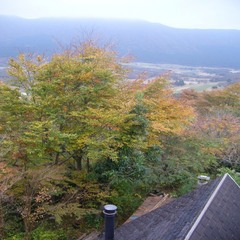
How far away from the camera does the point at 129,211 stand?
15195mm

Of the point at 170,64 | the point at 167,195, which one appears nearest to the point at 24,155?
the point at 167,195

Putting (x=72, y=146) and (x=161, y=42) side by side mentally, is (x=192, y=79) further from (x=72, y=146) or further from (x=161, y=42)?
(x=72, y=146)

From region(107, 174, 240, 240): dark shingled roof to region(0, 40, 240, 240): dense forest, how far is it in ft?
12.1

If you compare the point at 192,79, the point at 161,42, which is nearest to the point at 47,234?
the point at 192,79

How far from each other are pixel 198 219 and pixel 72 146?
651 centimetres

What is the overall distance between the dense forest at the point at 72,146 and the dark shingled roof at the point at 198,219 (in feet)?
12.1

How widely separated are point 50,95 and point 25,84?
1328 mm

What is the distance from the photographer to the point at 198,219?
24.1ft

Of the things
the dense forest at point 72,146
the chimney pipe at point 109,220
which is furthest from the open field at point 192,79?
the chimney pipe at point 109,220

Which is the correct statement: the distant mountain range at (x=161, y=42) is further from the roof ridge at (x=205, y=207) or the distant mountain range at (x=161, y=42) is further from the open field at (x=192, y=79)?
the roof ridge at (x=205, y=207)

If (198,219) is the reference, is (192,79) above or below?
below

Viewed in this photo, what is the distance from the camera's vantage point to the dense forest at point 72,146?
12.2 m

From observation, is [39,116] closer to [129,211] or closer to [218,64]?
[129,211]

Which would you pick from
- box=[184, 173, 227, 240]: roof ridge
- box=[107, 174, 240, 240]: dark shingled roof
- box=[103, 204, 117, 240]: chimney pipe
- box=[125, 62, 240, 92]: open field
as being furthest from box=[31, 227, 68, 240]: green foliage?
box=[125, 62, 240, 92]: open field
